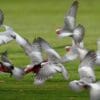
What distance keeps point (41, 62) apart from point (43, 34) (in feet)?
16.9

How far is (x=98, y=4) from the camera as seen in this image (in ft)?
61.5

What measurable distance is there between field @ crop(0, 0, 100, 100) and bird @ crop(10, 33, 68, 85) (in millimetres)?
260

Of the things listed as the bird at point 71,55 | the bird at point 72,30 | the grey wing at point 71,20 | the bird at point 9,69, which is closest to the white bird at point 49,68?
the bird at point 71,55

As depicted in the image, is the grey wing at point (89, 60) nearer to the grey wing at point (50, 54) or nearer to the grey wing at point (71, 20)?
the grey wing at point (50, 54)

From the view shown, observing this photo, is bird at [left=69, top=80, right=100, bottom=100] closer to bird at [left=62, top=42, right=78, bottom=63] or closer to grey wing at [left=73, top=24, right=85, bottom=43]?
bird at [left=62, top=42, right=78, bottom=63]

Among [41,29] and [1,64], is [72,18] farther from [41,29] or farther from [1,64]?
[41,29]


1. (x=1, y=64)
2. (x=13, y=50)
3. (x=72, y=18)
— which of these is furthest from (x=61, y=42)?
(x=1, y=64)

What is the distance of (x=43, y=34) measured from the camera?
11.8 m

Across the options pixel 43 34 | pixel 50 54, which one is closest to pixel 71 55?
pixel 50 54

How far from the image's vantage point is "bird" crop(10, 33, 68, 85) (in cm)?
649

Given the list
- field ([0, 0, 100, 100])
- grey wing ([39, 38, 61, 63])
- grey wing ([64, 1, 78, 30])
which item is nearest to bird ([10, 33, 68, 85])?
grey wing ([39, 38, 61, 63])

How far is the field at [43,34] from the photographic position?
693 cm

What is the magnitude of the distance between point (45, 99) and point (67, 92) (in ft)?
1.33

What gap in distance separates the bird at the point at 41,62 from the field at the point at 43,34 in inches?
10.3
